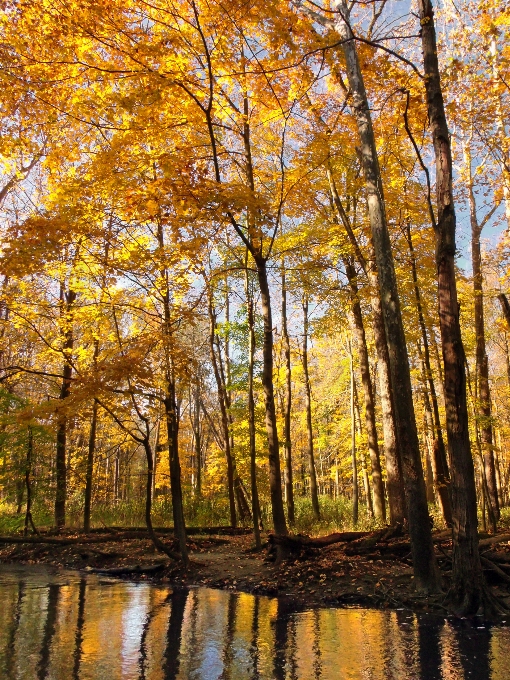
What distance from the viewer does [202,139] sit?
37.5 ft

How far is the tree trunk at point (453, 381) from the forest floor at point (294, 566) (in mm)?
559

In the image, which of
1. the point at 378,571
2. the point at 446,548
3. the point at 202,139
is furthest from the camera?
the point at 202,139

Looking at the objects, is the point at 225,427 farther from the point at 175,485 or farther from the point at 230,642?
the point at 230,642

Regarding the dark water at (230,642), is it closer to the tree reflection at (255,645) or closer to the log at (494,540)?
the tree reflection at (255,645)

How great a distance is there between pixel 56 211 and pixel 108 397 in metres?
3.75

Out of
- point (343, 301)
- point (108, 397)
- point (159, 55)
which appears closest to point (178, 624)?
point (108, 397)

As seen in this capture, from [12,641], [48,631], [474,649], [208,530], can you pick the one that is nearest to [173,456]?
[48,631]

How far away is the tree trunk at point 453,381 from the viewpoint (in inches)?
246

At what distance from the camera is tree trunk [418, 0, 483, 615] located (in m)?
6.24

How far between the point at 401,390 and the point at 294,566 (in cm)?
422

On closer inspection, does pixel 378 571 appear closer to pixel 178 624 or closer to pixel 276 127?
pixel 178 624

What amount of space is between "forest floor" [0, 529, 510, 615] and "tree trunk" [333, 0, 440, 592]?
1.77 ft

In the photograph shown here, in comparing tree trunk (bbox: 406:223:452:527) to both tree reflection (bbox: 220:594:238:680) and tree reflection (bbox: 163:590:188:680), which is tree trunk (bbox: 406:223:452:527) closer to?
tree reflection (bbox: 220:594:238:680)

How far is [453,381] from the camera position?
6.57 meters
